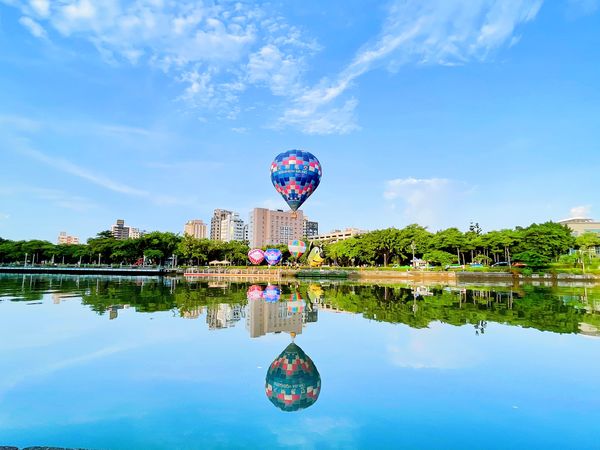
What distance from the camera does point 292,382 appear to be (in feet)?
23.9

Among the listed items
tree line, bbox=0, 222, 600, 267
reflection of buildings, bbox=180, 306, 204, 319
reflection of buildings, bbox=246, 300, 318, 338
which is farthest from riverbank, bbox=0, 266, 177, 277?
reflection of buildings, bbox=180, 306, 204, 319

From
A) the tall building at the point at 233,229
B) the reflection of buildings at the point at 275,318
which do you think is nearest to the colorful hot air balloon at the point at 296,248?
the reflection of buildings at the point at 275,318

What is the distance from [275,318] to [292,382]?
743cm

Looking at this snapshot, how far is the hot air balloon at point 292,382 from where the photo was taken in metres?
6.48

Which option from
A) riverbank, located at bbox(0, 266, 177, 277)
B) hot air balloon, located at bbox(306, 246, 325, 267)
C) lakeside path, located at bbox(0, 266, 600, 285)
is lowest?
lakeside path, located at bbox(0, 266, 600, 285)

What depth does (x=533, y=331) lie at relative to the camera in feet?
40.3

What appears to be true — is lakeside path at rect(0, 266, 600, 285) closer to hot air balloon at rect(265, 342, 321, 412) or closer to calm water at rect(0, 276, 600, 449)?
calm water at rect(0, 276, 600, 449)

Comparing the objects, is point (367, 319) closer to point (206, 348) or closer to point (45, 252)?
point (206, 348)

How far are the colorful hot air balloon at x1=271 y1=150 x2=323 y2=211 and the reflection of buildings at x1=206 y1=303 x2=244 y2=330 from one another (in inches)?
644

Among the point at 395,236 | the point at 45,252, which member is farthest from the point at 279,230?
the point at 395,236

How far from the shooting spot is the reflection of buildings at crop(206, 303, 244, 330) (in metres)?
13.1

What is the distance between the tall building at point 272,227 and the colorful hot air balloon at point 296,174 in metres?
120

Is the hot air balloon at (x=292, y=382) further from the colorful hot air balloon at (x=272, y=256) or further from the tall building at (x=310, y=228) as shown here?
the tall building at (x=310, y=228)

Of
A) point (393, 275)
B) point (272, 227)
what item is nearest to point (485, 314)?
point (393, 275)
